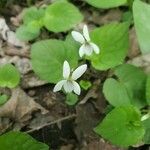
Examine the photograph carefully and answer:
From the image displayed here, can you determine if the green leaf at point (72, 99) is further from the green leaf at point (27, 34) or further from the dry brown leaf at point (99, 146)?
the green leaf at point (27, 34)

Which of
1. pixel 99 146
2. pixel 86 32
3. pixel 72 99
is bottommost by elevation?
pixel 99 146

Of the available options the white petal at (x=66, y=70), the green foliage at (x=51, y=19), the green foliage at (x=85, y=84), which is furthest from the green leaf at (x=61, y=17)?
the white petal at (x=66, y=70)

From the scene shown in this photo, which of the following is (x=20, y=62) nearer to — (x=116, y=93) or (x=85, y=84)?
(x=85, y=84)

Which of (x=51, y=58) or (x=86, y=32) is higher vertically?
(x=86, y=32)

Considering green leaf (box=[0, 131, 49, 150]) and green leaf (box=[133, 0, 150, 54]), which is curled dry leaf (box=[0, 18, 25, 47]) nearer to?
green leaf (box=[133, 0, 150, 54])

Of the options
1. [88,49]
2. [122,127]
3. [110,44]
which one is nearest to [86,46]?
[88,49]

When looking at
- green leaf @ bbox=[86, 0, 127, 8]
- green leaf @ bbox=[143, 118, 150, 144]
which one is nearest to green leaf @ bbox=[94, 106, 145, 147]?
green leaf @ bbox=[143, 118, 150, 144]
